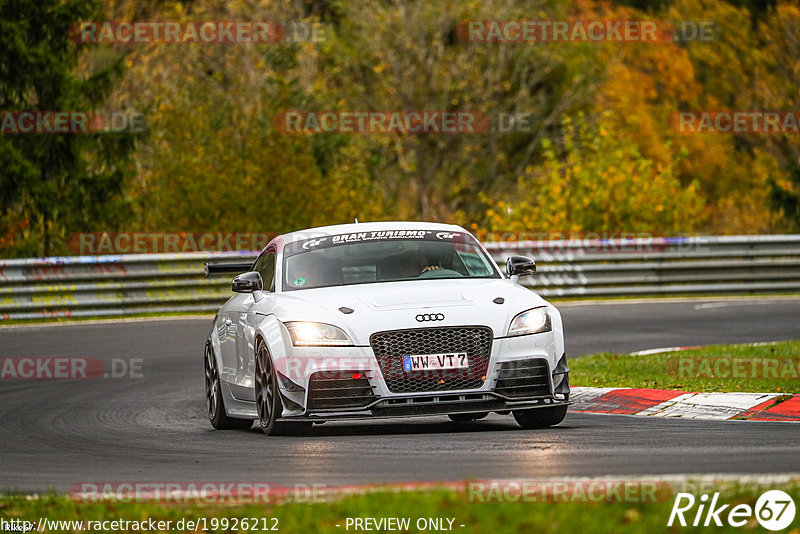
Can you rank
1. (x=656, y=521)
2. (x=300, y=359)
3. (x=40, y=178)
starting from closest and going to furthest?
(x=656, y=521), (x=300, y=359), (x=40, y=178)

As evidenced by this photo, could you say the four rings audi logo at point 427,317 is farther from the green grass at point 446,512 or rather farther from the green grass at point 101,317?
the green grass at point 101,317

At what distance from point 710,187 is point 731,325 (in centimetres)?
4974

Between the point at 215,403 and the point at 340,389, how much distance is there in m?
2.35

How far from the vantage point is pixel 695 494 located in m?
7.03

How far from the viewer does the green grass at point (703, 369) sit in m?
13.4

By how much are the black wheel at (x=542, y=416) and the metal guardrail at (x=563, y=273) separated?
14.4 m

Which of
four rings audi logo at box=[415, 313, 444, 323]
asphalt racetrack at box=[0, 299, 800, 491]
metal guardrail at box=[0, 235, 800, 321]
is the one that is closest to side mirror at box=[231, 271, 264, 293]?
asphalt racetrack at box=[0, 299, 800, 491]

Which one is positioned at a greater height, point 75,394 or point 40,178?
point 40,178

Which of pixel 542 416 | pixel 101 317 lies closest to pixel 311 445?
pixel 542 416

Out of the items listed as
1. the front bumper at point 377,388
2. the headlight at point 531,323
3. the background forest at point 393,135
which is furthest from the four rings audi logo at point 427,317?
the background forest at point 393,135

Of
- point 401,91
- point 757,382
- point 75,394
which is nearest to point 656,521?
point 757,382

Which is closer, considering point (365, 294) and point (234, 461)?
point (234, 461)

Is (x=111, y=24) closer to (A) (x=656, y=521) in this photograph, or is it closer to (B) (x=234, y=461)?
(B) (x=234, y=461)

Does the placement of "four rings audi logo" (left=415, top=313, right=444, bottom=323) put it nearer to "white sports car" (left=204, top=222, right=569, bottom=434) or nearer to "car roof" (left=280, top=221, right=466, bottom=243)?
"white sports car" (left=204, top=222, right=569, bottom=434)
